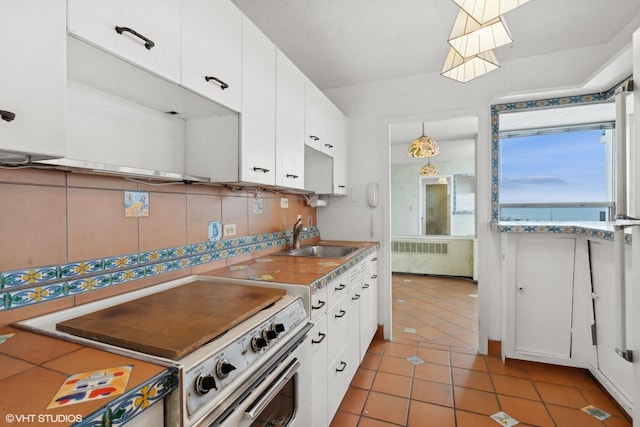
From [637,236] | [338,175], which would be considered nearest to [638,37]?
[637,236]

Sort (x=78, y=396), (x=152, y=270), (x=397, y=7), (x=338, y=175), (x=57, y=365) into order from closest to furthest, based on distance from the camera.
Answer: (x=78, y=396) < (x=57, y=365) < (x=152, y=270) < (x=397, y=7) < (x=338, y=175)

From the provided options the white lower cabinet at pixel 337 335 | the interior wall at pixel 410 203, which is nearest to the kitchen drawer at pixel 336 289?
the white lower cabinet at pixel 337 335

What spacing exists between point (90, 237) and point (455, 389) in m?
2.34

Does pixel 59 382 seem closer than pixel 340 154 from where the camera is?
Yes

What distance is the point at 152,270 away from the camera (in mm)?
1337

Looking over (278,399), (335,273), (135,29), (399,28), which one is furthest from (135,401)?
(399,28)

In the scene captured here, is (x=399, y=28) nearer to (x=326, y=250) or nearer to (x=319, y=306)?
(x=326, y=250)

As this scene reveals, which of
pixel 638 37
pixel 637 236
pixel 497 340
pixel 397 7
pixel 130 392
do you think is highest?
pixel 397 7

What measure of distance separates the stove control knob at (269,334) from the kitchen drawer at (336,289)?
0.54 m

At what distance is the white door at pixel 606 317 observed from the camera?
1.79 meters

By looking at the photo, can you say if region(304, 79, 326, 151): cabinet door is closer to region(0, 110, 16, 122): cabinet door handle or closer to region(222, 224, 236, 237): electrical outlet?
region(222, 224, 236, 237): electrical outlet

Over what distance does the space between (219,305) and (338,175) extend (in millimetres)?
1882

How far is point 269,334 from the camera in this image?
1.02 m

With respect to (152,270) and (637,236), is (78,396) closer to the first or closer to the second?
(152,270)
